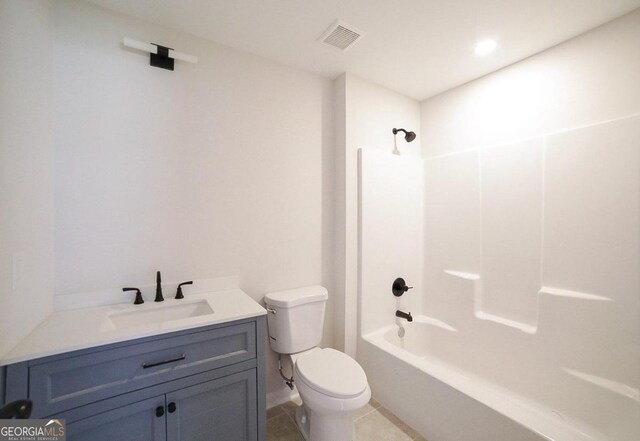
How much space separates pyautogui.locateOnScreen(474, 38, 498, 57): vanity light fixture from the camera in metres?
1.68

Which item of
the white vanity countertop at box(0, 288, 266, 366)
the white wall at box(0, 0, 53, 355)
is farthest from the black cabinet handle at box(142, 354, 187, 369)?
the white wall at box(0, 0, 53, 355)

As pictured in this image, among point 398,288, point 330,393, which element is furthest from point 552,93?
point 330,393

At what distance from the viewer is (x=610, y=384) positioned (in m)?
1.45

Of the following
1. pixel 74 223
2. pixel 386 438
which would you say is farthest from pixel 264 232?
pixel 386 438

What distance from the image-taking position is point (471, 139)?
2.16m

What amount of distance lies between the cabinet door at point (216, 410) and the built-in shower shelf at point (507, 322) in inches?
67.9

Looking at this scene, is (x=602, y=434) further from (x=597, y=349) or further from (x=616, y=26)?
(x=616, y=26)

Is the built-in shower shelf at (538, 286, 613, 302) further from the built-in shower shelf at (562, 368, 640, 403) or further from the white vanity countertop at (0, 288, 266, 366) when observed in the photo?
the white vanity countertop at (0, 288, 266, 366)

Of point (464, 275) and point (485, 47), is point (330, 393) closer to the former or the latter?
point (464, 275)

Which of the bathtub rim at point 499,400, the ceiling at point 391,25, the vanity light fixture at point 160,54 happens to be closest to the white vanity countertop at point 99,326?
the bathtub rim at point 499,400

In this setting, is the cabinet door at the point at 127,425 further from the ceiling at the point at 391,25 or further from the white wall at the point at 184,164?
the ceiling at the point at 391,25

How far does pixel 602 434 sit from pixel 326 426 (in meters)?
1.51

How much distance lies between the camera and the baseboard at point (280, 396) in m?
1.89

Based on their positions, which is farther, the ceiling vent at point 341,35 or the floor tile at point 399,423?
the floor tile at point 399,423
